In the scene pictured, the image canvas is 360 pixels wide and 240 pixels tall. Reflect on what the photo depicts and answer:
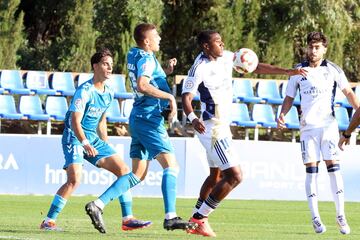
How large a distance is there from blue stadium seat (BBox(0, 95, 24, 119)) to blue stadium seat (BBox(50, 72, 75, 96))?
4.10ft

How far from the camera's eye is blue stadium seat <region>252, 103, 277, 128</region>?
26.7 m

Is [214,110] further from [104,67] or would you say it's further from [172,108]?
[104,67]

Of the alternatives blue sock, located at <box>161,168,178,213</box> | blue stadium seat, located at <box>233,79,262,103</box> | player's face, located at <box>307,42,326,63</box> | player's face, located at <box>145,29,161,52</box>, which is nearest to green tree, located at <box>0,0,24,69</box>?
blue stadium seat, located at <box>233,79,262,103</box>

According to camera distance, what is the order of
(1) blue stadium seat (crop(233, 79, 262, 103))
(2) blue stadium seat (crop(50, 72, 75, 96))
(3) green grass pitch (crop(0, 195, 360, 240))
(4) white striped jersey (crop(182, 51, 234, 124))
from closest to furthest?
(3) green grass pitch (crop(0, 195, 360, 240)), (4) white striped jersey (crop(182, 51, 234, 124)), (2) blue stadium seat (crop(50, 72, 75, 96)), (1) blue stadium seat (crop(233, 79, 262, 103))

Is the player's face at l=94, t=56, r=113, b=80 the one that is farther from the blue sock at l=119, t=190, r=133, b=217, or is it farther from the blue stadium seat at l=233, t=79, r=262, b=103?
the blue stadium seat at l=233, t=79, r=262, b=103

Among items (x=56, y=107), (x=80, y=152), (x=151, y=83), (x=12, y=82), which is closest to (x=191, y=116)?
(x=151, y=83)

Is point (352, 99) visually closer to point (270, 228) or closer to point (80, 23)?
point (270, 228)

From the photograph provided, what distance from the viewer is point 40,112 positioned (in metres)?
25.6

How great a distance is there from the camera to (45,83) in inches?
1047

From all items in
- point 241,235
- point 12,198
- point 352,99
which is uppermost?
point 352,99

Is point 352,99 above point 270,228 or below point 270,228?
above

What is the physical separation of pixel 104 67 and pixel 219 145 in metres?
1.58

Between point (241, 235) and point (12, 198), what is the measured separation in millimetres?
8488

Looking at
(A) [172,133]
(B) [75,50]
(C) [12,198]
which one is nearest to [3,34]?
(B) [75,50]
